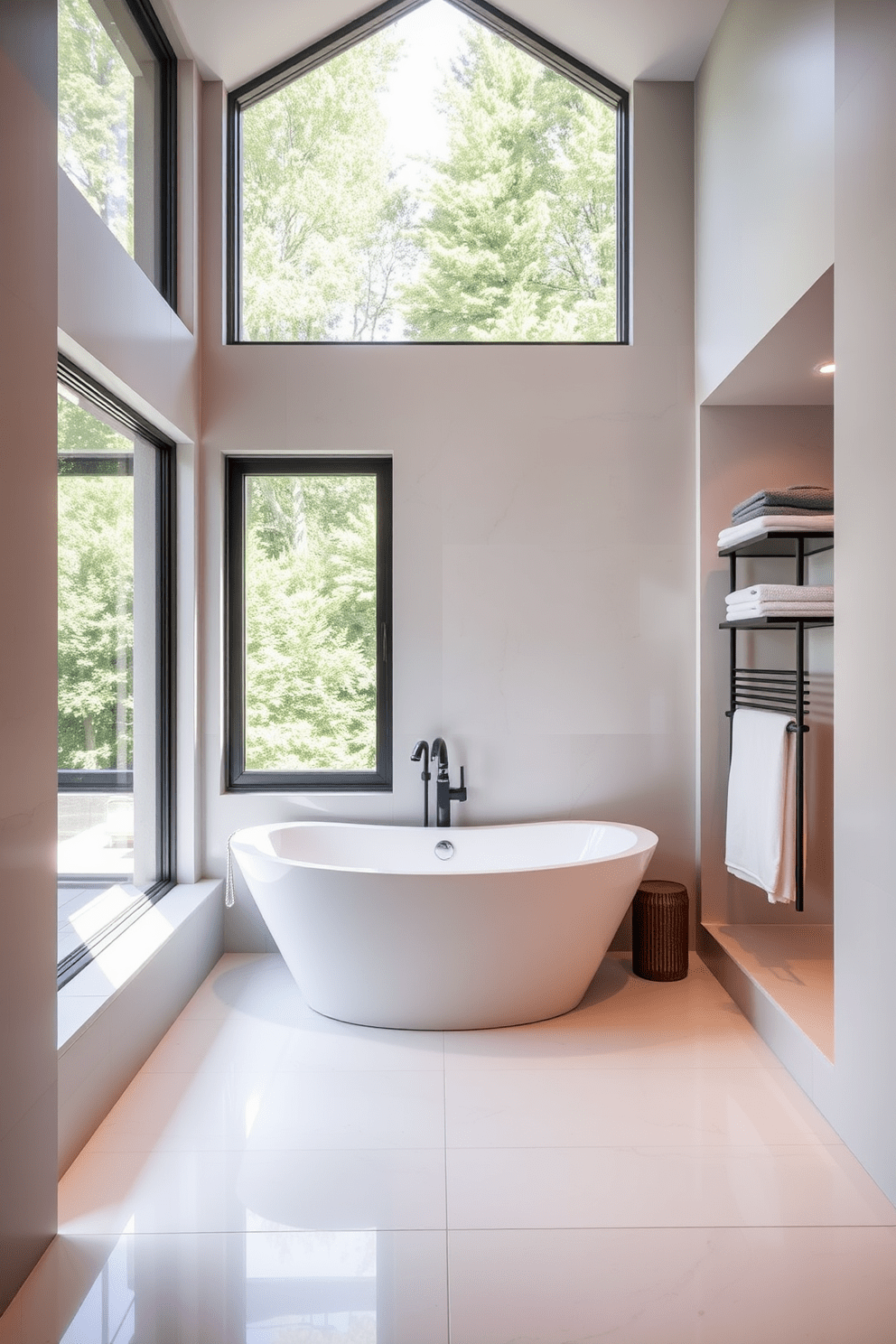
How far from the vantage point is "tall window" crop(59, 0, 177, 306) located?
263cm

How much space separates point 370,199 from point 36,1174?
11.9 feet

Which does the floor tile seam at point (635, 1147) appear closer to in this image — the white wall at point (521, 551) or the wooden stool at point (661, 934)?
the wooden stool at point (661, 934)

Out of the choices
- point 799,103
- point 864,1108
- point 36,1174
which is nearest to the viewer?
point 36,1174

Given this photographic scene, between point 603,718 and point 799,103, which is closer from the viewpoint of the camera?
point 799,103

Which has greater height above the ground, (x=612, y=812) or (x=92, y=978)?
(x=612, y=812)

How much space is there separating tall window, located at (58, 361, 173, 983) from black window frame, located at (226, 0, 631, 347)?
951 millimetres

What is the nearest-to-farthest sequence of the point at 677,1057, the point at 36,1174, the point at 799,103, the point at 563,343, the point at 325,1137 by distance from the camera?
the point at 36,1174 < the point at 325,1137 < the point at 799,103 < the point at 677,1057 < the point at 563,343

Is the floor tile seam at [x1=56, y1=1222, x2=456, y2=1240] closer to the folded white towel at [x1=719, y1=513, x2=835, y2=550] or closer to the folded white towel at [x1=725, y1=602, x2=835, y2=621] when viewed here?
the folded white towel at [x1=725, y1=602, x2=835, y2=621]

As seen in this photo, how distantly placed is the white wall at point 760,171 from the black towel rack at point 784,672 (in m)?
0.65

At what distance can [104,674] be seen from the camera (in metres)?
2.86

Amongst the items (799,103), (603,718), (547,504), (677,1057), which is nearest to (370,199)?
(547,504)

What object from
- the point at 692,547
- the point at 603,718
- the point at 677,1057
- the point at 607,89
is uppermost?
the point at 607,89

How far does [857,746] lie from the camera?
85.8 inches

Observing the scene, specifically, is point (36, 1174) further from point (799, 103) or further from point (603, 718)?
point (799, 103)
